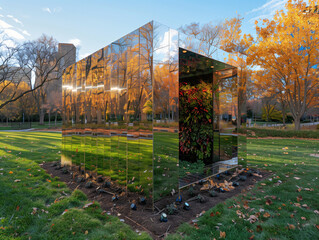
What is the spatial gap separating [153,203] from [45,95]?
33627 millimetres

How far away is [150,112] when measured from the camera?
10.3ft

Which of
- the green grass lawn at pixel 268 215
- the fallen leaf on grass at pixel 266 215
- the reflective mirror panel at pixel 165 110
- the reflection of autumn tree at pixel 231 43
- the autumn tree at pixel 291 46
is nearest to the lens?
the green grass lawn at pixel 268 215

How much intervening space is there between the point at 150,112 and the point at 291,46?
43.7 feet

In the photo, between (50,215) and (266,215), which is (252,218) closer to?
(266,215)

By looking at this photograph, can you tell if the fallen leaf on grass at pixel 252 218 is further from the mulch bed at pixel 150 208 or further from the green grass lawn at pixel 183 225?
the mulch bed at pixel 150 208

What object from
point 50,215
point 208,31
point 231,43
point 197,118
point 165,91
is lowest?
point 50,215

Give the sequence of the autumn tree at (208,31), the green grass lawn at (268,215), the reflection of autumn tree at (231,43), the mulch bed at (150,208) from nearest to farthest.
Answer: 1. the green grass lawn at (268,215)
2. the mulch bed at (150,208)
3. the reflection of autumn tree at (231,43)
4. the autumn tree at (208,31)

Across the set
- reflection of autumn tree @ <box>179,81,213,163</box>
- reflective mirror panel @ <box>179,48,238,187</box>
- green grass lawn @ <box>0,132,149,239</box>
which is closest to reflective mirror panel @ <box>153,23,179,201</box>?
green grass lawn @ <box>0,132,149,239</box>

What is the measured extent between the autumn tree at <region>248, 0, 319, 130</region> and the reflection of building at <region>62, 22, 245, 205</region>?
25.6 ft

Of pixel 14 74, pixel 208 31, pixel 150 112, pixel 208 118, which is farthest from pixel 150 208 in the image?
pixel 14 74

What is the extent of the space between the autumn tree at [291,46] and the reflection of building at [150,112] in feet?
25.6

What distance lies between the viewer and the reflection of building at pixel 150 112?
3168 millimetres

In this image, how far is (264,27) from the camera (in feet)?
40.6

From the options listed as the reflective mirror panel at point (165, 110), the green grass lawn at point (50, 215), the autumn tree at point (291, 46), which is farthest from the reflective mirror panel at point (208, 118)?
the autumn tree at point (291, 46)
